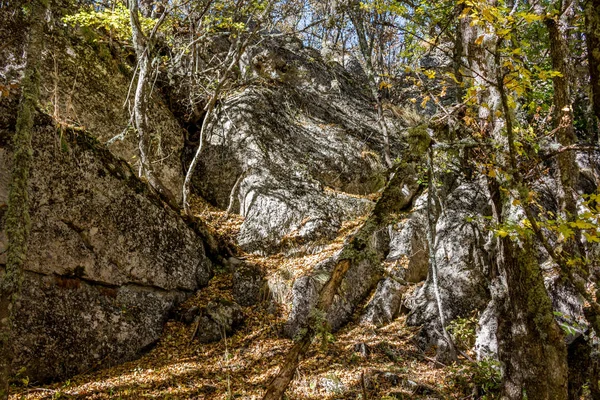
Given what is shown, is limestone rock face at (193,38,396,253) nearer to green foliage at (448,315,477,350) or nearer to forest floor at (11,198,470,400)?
Result: forest floor at (11,198,470,400)

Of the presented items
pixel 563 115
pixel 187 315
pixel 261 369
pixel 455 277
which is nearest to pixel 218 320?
pixel 187 315

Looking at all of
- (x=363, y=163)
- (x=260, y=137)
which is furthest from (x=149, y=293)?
(x=363, y=163)

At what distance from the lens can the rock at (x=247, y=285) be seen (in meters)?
7.51

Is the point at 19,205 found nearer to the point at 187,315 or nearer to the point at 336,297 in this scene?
the point at 187,315

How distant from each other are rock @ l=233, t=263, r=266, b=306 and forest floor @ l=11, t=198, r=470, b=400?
0.17m

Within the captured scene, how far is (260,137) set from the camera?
10.7 meters

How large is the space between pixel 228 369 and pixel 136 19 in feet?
22.3

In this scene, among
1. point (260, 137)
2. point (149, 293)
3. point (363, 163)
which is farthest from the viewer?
point (363, 163)

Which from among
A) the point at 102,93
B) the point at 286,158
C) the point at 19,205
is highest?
the point at 102,93

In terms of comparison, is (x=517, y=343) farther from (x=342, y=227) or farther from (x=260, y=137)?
(x=260, y=137)

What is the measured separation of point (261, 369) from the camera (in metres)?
5.88

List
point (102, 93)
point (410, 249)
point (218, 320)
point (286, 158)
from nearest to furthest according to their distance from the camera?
point (218, 320), point (410, 249), point (102, 93), point (286, 158)

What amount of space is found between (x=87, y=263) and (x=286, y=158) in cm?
619

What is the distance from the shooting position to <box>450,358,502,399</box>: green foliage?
183 inches
